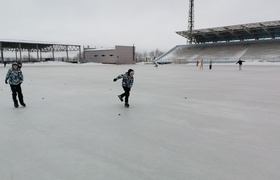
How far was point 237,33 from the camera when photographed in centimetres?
5641

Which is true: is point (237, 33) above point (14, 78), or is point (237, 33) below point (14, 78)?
above

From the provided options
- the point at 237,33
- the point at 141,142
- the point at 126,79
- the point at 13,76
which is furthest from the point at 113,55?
the point at 141,142

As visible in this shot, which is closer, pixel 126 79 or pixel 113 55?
pixel 126 79

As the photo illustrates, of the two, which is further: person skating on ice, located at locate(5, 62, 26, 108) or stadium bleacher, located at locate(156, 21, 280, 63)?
stadium bleacher, located at locate(156, 21, 280, 63)

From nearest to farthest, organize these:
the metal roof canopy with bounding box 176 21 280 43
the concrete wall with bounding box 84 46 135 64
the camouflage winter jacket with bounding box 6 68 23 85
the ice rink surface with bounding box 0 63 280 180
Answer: the ice rink surface with bounding box 0 63 280 180 → the camouflage winter jacket with bounding box 6 68 23 85 → the metal roof canopy with bounding box 176 21 280 43 → the concrete wall with bounding box 84 46 135 64

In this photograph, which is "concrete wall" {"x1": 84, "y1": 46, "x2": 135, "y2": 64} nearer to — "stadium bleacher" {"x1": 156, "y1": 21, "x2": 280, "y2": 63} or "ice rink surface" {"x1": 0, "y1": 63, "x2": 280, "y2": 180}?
"stadium bleacher" {"x1": 156, "y1": 21, "x2": 280, "y2": 63}

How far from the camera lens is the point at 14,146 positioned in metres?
3.76

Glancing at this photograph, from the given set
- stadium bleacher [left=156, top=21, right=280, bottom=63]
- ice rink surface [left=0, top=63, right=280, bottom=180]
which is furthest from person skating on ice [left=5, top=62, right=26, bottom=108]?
stadium bleacher [left=156, top=21, right=280, bottom=63]

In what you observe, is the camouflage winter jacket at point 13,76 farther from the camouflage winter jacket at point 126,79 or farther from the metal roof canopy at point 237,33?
the metal roof canopy at point 237,33

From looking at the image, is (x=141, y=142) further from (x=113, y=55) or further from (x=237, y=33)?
(x=113, y=55)

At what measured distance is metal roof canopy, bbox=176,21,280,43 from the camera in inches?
1941

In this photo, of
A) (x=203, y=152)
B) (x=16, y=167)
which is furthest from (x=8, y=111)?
(x=203, y=152)

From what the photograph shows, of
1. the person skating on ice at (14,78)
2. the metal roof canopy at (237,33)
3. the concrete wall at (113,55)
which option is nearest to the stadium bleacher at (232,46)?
the metal roof canopy at (237,33)

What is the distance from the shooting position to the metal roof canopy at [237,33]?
49.3m
